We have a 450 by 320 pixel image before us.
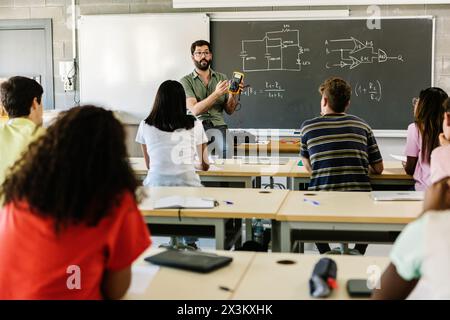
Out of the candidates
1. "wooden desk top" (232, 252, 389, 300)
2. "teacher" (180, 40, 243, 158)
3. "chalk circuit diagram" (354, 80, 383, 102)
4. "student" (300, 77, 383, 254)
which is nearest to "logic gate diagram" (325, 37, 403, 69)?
"chalk circuit diagram" (354, 80, 383, 102)

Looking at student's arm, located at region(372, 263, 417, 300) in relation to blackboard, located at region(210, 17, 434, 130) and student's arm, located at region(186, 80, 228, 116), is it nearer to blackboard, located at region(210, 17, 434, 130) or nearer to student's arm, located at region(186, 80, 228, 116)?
student's arm, located at region(186, 80, 228, 116)

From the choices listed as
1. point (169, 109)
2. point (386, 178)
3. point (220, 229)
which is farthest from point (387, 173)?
point (220, 229)

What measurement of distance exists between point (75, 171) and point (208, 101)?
3.60m

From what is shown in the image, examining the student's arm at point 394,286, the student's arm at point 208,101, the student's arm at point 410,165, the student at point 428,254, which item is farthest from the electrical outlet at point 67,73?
the student at point 428,254

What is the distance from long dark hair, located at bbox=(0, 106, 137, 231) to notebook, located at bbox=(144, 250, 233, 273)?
503mm

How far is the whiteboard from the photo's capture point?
21.8ft

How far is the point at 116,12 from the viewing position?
6.82m

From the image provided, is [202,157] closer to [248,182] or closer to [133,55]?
[248,182]

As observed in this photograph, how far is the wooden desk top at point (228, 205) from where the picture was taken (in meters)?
2.93

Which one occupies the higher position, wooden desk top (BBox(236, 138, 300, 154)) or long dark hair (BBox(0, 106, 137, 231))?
long dark hair (BBox(0, 106, 137, 231))

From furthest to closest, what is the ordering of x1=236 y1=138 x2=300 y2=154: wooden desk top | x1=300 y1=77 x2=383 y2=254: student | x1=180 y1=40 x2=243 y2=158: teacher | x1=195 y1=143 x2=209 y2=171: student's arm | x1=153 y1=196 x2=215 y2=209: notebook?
x1=236 y1=138 x2=300 y2=154: wooden desk top < x1=180 y1=40 x2=243 y2=158: teacher < x1=195 y1=143 x2=209 y2=171: student's arm < x1=300 y1=77 x2=383 y2=254: student < x1=153 y1=196 x2=215 y2=209: notebook

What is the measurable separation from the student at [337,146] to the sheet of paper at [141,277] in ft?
6.32
